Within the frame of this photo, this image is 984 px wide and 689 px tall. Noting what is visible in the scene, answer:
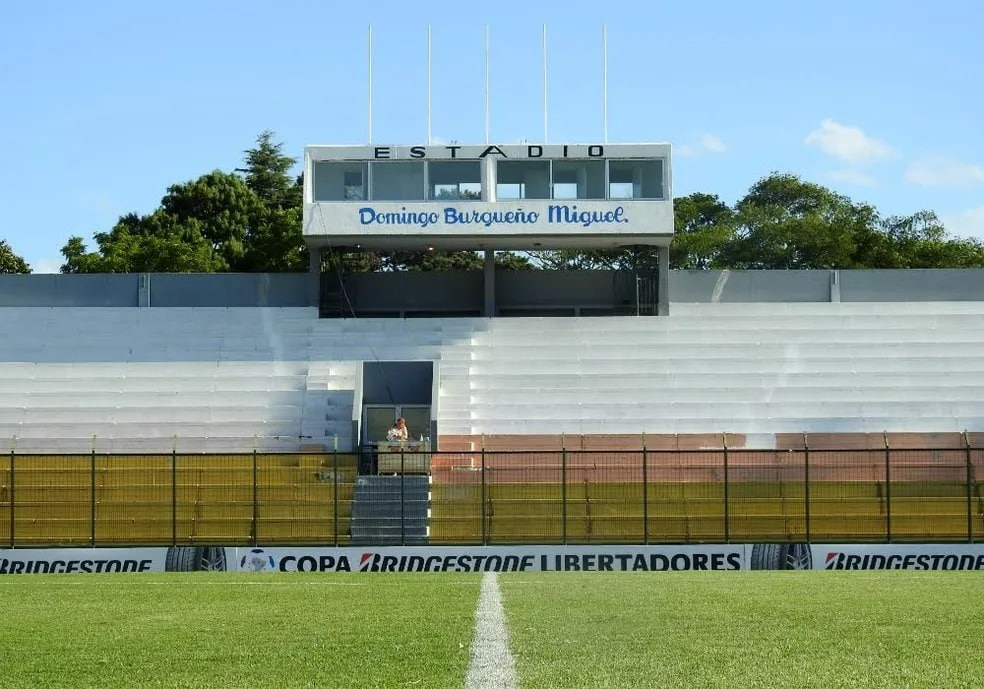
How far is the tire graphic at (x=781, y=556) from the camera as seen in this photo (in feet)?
89.6

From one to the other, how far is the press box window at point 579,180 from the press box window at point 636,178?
1.09 ft

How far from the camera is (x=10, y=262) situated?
83.8 meters

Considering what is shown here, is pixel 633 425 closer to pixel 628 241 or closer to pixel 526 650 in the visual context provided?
pixel 628 241

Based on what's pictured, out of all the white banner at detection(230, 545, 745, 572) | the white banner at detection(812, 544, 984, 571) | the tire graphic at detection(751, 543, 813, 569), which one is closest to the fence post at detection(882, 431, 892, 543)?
the white banner at detection(812, 544, 984, 571)

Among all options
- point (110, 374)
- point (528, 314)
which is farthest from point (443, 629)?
point (528, 314)

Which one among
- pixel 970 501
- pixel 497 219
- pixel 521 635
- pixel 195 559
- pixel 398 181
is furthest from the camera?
pixel 398 181

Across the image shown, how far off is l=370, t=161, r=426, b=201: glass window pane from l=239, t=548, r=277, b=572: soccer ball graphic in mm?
18817

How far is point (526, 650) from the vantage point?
1086 centimetres

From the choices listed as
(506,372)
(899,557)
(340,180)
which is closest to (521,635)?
(899,557)

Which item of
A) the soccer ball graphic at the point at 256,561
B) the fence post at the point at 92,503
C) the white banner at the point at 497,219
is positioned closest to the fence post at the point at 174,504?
the fence post at the point at 92,503

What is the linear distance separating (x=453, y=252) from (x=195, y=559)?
45.4m

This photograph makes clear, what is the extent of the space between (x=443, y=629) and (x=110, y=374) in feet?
102

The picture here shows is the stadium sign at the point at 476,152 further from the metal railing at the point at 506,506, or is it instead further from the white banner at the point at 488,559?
the white banner at the point at 488,559

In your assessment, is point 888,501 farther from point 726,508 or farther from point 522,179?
point 522,179
